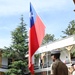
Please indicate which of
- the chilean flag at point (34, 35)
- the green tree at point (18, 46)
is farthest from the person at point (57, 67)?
the green tree at point (18, 46)

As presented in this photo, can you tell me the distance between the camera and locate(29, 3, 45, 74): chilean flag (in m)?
9.80

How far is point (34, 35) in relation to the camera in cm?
1106

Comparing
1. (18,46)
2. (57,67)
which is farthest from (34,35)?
(18,46)

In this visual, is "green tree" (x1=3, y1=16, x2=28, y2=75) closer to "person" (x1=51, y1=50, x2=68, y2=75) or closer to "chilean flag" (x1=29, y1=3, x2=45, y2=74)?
"chilean flag" (x1=29, y1=3, x2=45, y2=74)

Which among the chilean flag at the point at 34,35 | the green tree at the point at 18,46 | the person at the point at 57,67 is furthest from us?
the green tree at the point at 18,46

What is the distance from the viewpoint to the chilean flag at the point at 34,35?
9.80 metres

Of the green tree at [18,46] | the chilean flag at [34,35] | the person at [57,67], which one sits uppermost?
the green tree at [18,46]

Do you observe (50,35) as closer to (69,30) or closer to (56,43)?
(69,30)

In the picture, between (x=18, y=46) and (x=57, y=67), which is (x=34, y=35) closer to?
(x=57, y=67)

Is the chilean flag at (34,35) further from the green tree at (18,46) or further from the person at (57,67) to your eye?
the green tree at (18,46)

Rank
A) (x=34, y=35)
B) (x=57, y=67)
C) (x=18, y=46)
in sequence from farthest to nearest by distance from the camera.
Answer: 1. (x=18, y=46)
2. (x=34, y=35)
3. (x=57, y=67)

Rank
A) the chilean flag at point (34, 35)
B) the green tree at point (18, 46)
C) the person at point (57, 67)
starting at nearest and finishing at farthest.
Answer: the person at point (57, 67) → the chilean flag at point (34, 35) → the green tree at point (18, 46)

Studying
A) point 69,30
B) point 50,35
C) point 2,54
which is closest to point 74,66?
point 2,54

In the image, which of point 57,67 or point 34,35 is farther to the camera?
point 34,35
